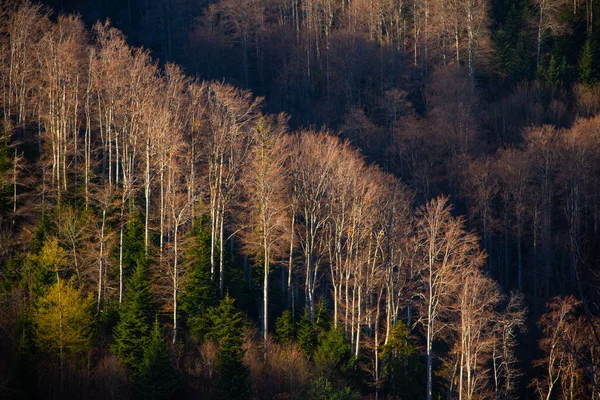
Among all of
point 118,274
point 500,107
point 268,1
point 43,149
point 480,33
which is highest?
point 268,1

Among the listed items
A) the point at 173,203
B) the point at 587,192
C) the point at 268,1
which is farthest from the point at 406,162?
the point at 268,1

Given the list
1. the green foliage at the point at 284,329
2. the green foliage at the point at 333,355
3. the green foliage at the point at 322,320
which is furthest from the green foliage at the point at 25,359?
the green foliage at the point at 322,320

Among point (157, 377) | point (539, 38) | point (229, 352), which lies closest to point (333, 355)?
point (229, 352)

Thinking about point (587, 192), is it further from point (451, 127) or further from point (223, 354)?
point (223, 354)

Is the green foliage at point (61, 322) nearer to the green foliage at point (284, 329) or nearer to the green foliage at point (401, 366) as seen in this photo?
the green foliage at point (284, 329)

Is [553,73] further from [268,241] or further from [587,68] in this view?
[268,241]

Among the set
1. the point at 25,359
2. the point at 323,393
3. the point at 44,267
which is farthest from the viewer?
the point at 44,267
